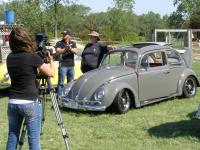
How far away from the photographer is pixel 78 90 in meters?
9.31

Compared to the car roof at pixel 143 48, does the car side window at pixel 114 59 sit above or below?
below

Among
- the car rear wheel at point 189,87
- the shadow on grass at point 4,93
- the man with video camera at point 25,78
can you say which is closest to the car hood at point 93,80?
the car rear wheel at point 189,87

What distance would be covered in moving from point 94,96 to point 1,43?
6.78 metres

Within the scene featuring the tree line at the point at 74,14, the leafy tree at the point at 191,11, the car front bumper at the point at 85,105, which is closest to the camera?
the car front bumper at the point at 85,105

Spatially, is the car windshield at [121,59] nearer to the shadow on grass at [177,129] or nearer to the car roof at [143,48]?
the car roof at [143,48]

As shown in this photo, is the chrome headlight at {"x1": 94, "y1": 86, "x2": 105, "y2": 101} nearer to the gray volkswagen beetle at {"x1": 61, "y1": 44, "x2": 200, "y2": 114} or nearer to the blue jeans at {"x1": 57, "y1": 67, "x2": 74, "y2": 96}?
the gray volkswagen beetle at {"x1": 61, "y1": 44, "x2": 200, "y2": 114}

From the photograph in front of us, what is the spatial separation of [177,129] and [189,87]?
3472 millimetres

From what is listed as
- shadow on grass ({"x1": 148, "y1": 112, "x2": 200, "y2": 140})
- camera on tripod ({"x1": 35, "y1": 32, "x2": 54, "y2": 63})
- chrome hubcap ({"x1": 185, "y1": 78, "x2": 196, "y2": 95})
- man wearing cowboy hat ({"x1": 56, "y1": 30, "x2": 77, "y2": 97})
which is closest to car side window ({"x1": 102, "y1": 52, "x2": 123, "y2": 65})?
man wearing cowboy hat ({"x1": 56, "y1": 30, "x2": 77, "y2": 97})

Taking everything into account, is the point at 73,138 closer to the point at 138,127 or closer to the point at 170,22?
the point at 138,127

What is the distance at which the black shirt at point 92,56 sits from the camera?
1033 centimetres

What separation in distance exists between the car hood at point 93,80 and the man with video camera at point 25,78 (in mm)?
4361

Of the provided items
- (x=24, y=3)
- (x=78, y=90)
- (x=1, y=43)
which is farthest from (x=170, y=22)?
(x=78, y=90)

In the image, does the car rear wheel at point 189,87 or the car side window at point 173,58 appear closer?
the car side window at point 173,58

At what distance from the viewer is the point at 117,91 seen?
9.04 meters
